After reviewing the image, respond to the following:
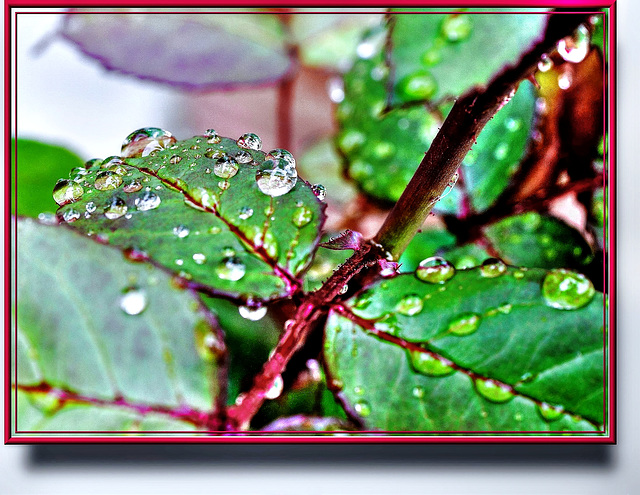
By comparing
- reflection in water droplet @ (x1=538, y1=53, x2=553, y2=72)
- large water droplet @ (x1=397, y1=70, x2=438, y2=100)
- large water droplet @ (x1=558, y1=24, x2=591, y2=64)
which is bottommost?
large water droplet @ (x1=397, y1=70, x2=438, y2=100)

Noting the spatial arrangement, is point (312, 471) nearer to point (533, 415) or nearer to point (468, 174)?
point (533, 415)

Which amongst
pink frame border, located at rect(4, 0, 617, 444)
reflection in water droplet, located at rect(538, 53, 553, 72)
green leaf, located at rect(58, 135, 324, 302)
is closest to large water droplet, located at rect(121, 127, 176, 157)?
green leaf, located at rect(58, 135, 324, 302)

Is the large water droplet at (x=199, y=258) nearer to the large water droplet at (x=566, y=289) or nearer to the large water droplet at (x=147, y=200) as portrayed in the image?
the large water droplet at (x=147, y=200)

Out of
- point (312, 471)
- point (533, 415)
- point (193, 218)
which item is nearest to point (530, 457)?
point (533, 415)

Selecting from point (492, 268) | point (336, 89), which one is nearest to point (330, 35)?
point (336, 89)

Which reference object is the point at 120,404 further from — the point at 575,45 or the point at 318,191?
the point at 575,45

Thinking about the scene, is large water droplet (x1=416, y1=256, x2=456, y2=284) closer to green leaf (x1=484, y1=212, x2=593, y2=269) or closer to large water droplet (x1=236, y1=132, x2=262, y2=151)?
green leaf (x1=484, y1=212, x2=593, y2=269)
